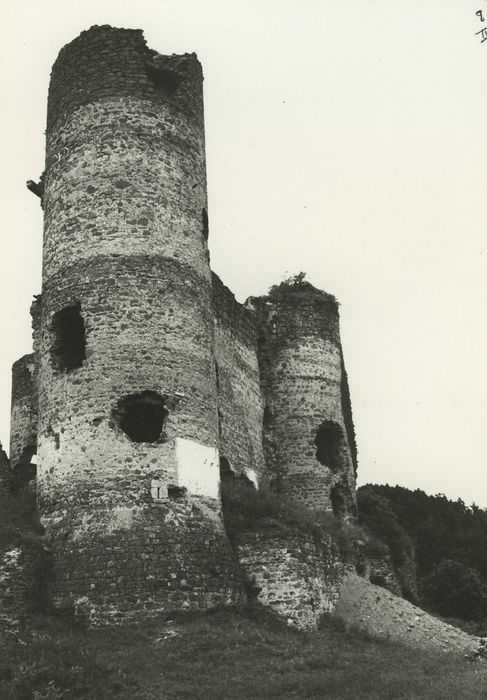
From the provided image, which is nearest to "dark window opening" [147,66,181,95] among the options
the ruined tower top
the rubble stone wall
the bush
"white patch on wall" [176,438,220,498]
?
the ruined tower top

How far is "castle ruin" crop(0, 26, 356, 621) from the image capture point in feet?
45.3

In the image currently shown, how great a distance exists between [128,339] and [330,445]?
32.3ft

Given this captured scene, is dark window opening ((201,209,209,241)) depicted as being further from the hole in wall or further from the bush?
the bush

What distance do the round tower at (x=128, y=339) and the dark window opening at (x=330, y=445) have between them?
7846 mm

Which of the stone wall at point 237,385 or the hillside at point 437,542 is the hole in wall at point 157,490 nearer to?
the stone wall at point 237,385

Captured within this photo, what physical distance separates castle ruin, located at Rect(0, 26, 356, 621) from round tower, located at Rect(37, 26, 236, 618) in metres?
0.02

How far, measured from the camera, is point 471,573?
3131cm

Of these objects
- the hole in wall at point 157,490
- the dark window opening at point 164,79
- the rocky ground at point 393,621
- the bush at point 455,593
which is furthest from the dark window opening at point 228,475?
the bush at point 455,593

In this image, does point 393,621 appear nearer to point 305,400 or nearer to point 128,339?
point 128,339

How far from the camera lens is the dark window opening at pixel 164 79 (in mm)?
16922

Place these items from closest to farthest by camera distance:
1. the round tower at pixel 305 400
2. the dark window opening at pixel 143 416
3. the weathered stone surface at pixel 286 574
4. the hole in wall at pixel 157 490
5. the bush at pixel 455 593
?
the hole in wall at pixel 157 490, the dark window opening at pixel 143 416, the weathered stone surface at pixel 286 574, the round tower at pixel 305 400, the bush at pixel 455 593

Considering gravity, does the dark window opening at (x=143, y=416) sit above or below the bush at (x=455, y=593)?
above

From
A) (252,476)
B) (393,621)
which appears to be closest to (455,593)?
(252,476)

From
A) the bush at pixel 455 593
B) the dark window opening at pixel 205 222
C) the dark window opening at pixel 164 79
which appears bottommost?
the bush at pixel 455 593
